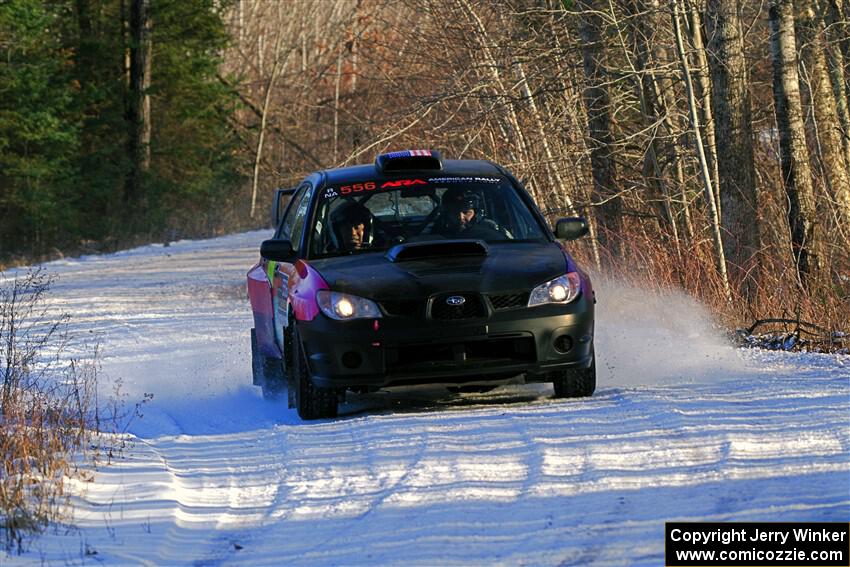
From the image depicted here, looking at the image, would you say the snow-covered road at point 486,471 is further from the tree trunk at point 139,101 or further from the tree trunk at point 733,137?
the tree trunk at point 139,101

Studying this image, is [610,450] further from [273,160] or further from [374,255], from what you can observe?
[273,160]

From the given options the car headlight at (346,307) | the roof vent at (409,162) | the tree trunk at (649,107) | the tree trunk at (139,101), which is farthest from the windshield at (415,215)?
the tree trunk at (139,101)

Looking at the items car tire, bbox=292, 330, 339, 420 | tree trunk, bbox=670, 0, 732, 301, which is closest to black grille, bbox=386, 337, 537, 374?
car tire, bbox=292, 330, 339, 420

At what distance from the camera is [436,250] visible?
9.43 metres

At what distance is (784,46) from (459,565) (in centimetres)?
1098

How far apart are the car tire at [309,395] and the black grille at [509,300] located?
1170mm

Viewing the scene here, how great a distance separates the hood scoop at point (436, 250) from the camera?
30.9ft

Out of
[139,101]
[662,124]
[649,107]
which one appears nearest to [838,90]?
[649,107]

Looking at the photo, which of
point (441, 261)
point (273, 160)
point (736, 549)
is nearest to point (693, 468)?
point (736, 549)

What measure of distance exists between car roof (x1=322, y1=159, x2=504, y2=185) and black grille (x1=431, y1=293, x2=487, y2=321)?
5.84 ft

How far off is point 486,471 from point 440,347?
202cm

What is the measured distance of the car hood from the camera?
8961 millimetres

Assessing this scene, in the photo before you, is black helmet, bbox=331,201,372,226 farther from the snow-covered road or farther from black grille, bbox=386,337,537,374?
black grille, bbox=386,337,537,374

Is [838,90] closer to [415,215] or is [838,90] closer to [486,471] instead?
[415,215]
